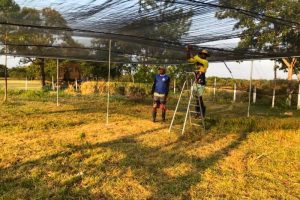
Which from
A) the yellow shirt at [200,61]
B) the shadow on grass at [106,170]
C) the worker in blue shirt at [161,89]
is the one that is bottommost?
the shadow on grass at [106,170]

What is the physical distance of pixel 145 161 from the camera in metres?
4.68

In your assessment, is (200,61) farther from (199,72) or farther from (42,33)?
(42,33)

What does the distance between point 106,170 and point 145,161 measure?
26.2 inches

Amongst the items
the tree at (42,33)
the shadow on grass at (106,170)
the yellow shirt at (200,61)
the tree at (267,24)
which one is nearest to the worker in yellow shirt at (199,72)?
the yellow shirt at (200,61)

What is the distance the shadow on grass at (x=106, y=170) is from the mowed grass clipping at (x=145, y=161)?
1 centimetres

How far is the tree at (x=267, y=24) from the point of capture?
222 inches

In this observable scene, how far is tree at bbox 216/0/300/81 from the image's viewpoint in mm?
5635

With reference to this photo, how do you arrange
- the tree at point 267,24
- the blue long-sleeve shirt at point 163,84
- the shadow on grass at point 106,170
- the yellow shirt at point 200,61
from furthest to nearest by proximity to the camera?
1. the blue long-sleeve shirt at point 163,84
2. the yellow shirt at point 200,61
3. the tree at point 267,24
4. the shadow on grass at point 106,170

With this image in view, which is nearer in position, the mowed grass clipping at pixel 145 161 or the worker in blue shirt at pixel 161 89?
the mowed grass clipping at pixel 145 161

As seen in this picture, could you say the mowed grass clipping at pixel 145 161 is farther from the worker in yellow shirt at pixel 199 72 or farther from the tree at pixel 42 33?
the tree at pixel 42 33

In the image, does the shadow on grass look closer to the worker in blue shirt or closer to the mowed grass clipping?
Result: the mowed grass clipping

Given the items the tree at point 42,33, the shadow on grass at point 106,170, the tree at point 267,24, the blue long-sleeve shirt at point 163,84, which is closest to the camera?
the shadow on grass at point 106,170

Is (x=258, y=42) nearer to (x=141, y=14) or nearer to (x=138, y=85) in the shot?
(x=141, y=14)

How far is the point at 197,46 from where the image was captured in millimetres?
8805
